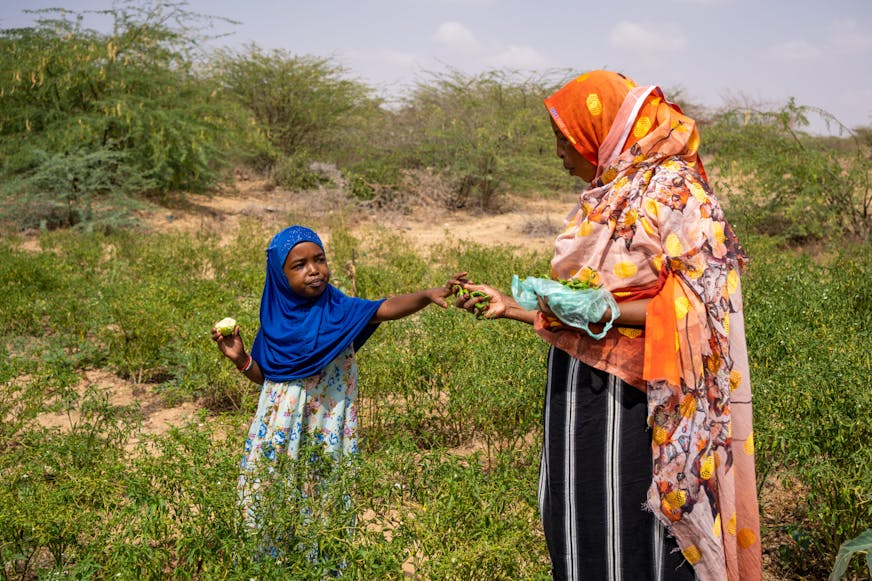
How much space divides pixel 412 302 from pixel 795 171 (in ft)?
28.1

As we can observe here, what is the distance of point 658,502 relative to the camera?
1937 mm

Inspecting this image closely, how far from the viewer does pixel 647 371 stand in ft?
6.11

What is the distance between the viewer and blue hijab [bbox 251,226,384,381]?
2637 millimetres

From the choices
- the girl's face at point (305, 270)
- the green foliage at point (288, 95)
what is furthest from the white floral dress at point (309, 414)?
the green foliage at point (288, 95)

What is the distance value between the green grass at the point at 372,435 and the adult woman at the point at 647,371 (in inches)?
14.5

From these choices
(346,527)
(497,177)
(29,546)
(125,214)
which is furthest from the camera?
(497,177)

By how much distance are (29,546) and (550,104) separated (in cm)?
228

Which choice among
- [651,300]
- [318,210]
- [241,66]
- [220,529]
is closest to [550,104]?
[651,300]

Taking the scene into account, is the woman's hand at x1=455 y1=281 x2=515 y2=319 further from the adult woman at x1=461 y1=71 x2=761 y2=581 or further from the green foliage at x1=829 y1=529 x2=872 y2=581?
the green foliage at x1=829 y1=529 x2=872 y2=581

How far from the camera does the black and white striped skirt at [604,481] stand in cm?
198

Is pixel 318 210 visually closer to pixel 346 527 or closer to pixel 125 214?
pixel 125 214

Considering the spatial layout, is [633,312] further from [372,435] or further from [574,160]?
[372,435]

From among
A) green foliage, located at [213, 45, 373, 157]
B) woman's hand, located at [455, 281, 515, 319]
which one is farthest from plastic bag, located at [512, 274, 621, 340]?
green foliage, located at [213, 45, 373, 157]

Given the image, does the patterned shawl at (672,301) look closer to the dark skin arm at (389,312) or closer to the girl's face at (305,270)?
the dark skin arm at (389,312)
